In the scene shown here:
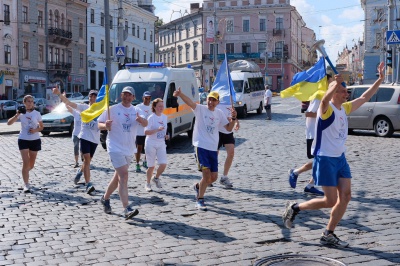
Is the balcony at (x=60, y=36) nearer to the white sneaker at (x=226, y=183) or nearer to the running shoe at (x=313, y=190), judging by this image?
the white sneaker at (x=226, y=183)

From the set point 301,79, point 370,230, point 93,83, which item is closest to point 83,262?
point 370,230

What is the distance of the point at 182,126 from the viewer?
1797 centimetres

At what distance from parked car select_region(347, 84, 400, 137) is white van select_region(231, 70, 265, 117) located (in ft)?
33.3

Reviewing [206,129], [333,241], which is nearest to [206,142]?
[206,129]

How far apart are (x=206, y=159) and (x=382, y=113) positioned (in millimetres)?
12286

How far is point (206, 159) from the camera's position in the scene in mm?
8273

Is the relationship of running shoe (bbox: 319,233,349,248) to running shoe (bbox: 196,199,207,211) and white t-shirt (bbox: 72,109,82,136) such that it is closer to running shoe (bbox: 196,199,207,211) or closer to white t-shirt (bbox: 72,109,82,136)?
running shoe (bbox: 196,199,207,211)

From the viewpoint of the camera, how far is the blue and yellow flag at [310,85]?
26.9 ft

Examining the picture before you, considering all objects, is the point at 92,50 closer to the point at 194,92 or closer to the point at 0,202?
the point at 194,92

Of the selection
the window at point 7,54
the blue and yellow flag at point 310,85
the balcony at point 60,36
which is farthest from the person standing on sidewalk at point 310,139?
the balcony at point 60,36

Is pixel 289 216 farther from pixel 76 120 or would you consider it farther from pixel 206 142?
pixel 76 120

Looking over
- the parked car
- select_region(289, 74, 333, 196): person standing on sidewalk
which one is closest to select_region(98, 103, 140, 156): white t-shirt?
select_region(289, 74, 333, 196): person standing on sidewalk

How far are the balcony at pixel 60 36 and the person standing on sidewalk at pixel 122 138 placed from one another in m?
45.3

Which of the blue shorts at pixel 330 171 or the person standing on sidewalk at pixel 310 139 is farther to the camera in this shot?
the person standing on sidewalk at pixel 310 139
